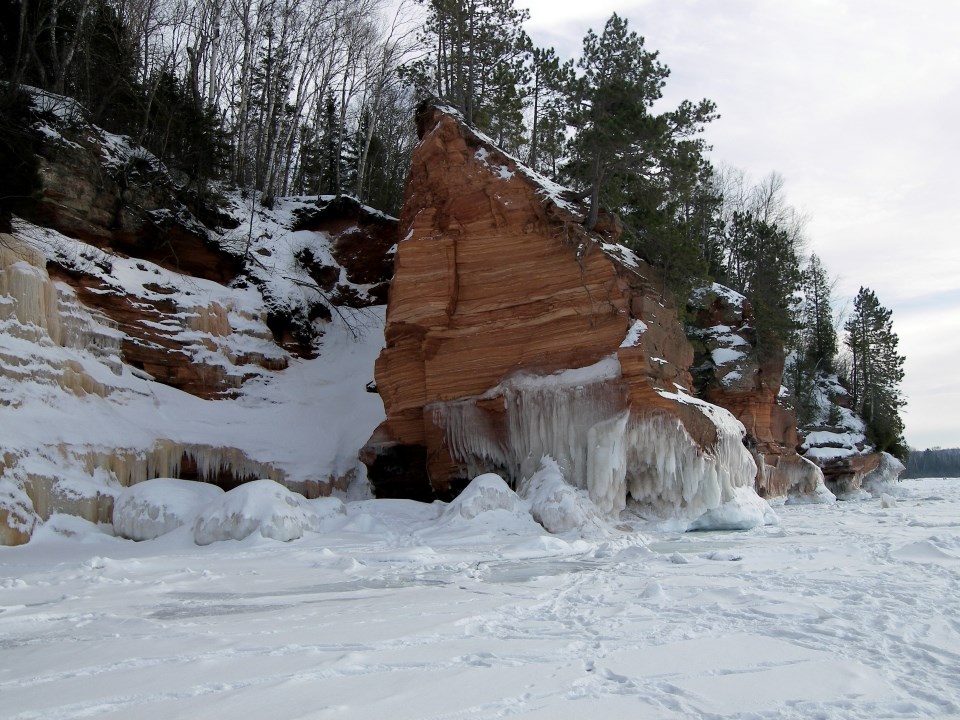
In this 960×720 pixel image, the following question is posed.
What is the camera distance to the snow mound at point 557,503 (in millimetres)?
13219

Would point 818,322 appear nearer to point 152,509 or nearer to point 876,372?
point 876,372

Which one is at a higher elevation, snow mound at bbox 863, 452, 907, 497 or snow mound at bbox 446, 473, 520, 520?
snow mound at bbox 446, 473, 520, 520

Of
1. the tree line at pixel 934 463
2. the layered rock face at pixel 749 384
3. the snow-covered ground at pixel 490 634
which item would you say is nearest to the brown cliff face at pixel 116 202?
the snow-covered ground at pixel 490 634

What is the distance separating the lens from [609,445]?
14.5m

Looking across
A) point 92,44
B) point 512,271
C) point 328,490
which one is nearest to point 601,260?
point 512,271

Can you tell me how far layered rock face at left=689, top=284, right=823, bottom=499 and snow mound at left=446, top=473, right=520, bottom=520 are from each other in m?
13.3

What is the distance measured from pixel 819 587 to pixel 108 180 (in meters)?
19.2

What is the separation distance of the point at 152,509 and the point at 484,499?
6.28m

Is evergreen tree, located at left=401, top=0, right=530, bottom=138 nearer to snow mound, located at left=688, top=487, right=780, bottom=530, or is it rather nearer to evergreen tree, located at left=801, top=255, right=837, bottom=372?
snow mound, located at left=688, top=487, right=780, bottom=530

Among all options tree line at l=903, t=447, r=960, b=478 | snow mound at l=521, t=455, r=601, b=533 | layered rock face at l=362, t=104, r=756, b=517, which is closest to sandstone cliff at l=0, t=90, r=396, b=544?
layered rock face at l=362, t=104, r=756, b=517

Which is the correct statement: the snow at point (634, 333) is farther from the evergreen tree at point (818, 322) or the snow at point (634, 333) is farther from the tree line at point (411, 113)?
the evergreen tree at point (818, 322)

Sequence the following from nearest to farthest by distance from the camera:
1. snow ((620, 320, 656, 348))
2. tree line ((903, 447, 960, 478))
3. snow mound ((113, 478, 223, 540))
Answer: snow mound ((113, 478, 223, 540)) → snow ((620, 320, 656, 348)) → tree line ((903, 447, 960, 478))

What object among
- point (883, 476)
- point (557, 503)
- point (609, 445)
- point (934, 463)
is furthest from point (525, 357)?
point (934, 463)

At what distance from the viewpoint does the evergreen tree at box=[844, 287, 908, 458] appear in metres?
37.8
